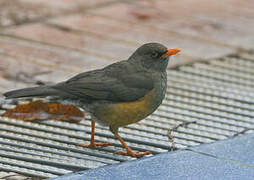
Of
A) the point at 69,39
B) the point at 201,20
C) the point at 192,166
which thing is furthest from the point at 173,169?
the point at 201,20

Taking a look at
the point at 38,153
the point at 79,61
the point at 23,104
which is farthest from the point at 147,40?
the point at 38,153

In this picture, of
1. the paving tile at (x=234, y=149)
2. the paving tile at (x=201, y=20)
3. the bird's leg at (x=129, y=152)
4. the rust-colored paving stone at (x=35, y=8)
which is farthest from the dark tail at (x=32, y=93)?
the paving tile at (x=201, y=20)

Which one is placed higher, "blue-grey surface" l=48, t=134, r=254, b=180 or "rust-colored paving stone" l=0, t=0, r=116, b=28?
"rust-colored paving stone" l=0, t=0, r=116, b=28

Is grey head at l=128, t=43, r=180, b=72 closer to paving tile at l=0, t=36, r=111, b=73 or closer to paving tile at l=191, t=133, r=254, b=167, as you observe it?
paving tile at l=191, t=133, r=254, b=167

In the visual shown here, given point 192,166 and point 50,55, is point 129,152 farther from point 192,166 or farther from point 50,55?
point 50,55

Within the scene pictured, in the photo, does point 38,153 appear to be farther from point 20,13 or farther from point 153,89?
point 20,13

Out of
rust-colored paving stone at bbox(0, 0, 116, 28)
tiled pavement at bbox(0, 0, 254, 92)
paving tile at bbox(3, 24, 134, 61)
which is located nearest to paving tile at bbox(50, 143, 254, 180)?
tiled pavement at bbox(0, 0, 254, 92)

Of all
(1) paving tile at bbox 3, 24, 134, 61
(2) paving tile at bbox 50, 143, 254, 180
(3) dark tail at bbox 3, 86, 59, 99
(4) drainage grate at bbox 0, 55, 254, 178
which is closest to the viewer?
(2) paving tile at bbox 50, 143, 254, 180
